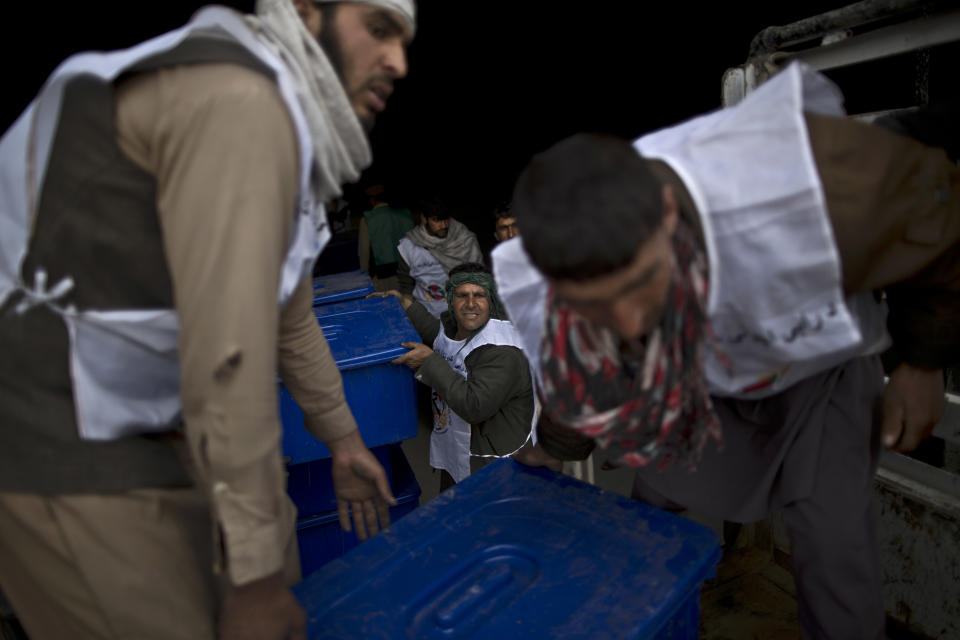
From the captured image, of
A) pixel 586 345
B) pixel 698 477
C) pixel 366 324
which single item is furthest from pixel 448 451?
pixel 586 345

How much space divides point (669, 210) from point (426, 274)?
3.62 m

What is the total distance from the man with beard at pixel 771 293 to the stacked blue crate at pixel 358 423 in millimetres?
1050

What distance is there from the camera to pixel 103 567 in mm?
900

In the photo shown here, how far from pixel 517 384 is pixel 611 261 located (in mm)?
1750

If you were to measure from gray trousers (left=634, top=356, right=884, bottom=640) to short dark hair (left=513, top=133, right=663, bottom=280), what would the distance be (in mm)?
652

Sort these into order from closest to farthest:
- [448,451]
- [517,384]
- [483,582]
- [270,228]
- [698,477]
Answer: [270,228] < [483,582] < [698,477] < [517,384] < [448,451]

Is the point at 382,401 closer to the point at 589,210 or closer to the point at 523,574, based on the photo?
the point at 523,574

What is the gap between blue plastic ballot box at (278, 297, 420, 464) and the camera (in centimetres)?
211

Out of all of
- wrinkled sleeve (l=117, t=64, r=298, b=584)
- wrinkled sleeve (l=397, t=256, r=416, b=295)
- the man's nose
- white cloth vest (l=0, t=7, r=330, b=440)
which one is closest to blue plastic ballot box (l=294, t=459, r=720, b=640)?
wrinkled sleeve (l=117, t=64, r=298, b=584)

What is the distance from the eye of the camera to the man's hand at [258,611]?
894 mm

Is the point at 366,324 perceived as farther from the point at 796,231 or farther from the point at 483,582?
the point at 796,231

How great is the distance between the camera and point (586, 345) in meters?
1.08

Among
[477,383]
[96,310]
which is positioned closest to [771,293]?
[96,310]

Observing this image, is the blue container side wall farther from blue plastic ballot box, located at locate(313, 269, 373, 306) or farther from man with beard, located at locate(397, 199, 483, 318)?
man with beard, located at locate(397, 199, 483, 318)
